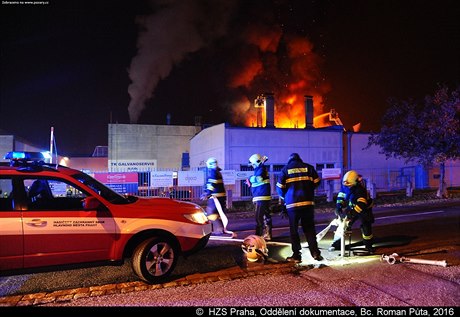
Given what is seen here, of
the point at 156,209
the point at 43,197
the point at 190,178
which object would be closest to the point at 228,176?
the point at 190,178

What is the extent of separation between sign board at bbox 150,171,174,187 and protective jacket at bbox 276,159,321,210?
10554 millimetres

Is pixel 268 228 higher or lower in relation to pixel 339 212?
lower

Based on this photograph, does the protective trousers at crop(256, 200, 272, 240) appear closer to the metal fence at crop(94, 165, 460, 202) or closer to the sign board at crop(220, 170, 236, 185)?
the metal fence at crop(94, 165, 460, 202)

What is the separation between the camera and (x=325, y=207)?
49.5ft

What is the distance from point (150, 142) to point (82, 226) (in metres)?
29.3

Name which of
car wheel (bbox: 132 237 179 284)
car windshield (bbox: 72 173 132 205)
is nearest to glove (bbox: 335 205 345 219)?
car wheel (bbox: 132 237 179 284)

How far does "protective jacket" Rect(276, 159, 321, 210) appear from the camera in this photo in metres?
6.13

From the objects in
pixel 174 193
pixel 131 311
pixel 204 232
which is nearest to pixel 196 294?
pixel 131 311

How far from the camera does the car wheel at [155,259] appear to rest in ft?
16.5

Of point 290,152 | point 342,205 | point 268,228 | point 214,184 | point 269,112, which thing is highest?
point 269,112

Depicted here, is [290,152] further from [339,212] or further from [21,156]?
[21,156]

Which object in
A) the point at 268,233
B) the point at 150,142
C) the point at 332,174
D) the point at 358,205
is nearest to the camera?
the point at 358,205

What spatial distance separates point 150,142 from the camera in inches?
1325

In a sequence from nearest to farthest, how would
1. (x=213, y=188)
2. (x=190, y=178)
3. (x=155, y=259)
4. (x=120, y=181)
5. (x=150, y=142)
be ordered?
(x=155, y=259), (x=213, y=188), (x=120, y=181), (x=190, y=178), (x=150, y=142)
